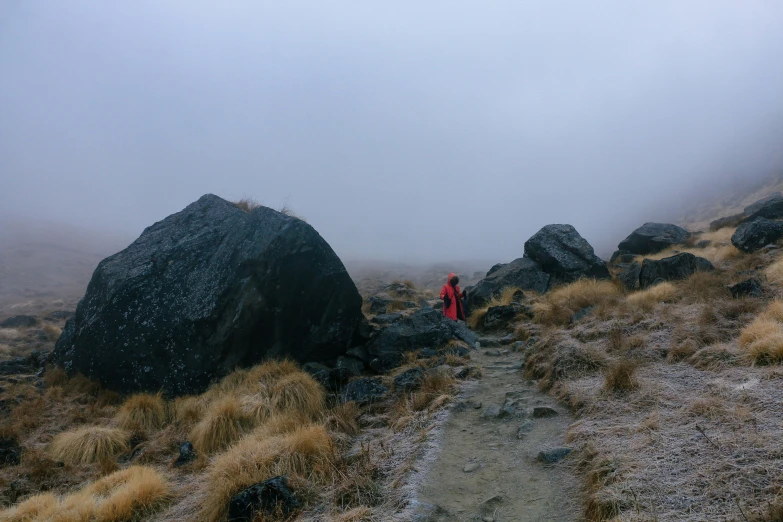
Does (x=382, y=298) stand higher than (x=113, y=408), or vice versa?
(x=382, y=298)

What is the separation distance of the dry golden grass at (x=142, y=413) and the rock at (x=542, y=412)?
757cm

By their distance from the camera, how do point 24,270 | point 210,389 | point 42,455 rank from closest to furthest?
point 42,455
point 210,389
point 24,270

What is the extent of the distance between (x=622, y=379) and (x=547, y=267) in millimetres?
12673

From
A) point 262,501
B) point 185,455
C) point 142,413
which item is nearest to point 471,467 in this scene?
point 262,501

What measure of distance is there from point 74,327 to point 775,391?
14931 millimetres

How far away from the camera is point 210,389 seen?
10906mm

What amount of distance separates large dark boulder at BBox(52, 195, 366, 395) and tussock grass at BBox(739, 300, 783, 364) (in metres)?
8.13

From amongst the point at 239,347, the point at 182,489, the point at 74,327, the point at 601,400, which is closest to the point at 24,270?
the point at 74,327

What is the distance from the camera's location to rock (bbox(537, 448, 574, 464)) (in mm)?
5965

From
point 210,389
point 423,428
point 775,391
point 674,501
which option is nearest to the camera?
point 674,501

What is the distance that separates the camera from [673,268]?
1429cm

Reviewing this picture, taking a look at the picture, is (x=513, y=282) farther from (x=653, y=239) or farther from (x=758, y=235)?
(x=653, y=239)

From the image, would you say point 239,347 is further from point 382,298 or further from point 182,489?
point 382,298

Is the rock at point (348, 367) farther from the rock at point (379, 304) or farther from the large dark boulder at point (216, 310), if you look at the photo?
the rock at point (379, 304)
